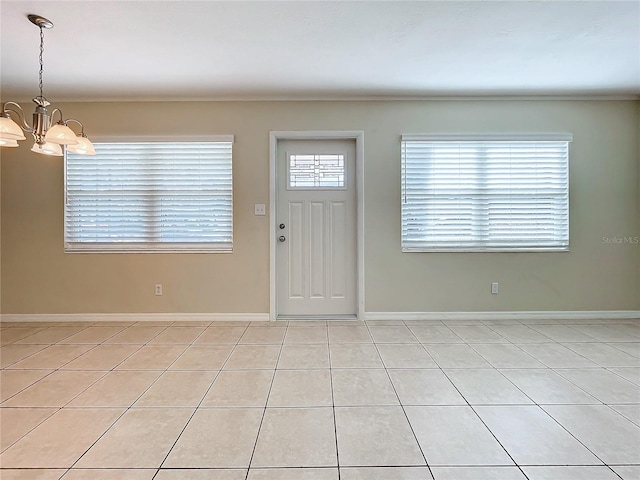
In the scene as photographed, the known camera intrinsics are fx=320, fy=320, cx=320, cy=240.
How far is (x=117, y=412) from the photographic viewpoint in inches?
70.6

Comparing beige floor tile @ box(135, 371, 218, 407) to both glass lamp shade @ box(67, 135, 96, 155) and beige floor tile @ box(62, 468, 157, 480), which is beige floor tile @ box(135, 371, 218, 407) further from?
glass lamp shade @ box(67, 135, 96, 155)

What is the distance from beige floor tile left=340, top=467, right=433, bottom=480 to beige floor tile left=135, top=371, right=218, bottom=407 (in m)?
1.00

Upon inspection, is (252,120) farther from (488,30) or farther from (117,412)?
(117,412)

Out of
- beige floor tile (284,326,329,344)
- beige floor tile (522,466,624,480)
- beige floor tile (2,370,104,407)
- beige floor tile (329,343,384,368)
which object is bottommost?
beige floor tile (522,466,624,480)

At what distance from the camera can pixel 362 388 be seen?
204 cm

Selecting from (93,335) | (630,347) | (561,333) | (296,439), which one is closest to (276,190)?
(93,335)

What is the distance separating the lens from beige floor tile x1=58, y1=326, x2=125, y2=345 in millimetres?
2920

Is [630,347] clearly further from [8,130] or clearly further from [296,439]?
[8,130]

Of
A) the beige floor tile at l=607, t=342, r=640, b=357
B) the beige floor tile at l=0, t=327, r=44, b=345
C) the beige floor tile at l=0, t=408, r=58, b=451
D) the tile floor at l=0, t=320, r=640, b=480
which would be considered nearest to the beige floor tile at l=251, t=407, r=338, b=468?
the tile floor at l=0, t=320, r=640, b=480

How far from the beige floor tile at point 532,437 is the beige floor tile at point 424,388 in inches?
7.2

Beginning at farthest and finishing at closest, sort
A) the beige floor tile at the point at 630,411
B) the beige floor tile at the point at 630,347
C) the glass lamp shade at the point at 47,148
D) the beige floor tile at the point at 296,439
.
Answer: the beige floor tile at the point at 630,347, the glass lamp shade at the point at 47,148, the beige floor tile at the point at 630,411, the beige floor tile at the point at 296,439

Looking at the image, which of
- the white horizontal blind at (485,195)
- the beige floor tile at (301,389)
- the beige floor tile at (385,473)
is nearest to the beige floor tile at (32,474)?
the beige floor tile at (301,389)

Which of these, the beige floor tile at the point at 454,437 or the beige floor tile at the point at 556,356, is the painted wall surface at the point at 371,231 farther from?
the beige floor tile at the point at 454,437

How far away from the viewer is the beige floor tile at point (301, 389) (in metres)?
1.88
